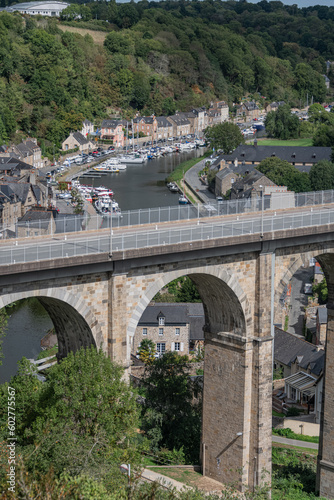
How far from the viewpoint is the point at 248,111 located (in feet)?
508

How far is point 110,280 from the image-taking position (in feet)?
76.9

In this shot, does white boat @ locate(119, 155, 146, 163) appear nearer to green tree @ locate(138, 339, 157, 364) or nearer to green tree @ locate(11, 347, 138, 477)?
green tree @ locate(138, 339, 157, 364)

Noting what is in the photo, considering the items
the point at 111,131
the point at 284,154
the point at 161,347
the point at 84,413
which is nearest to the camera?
the point at 84,413

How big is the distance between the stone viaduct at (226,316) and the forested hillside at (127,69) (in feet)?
239

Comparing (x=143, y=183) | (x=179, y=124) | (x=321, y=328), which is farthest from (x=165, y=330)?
(x=179, y=124)

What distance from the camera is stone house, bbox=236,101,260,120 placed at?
508ft

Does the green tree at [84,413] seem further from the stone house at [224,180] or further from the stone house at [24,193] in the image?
the stone house at [224,180]

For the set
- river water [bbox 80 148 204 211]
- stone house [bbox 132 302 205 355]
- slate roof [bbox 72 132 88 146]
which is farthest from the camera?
slate roof [bbox 72 132 88 146]

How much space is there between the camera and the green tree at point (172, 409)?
3166 centimetres

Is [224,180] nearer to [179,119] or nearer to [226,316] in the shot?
[179,119]

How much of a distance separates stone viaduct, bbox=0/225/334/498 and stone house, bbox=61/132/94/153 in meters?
80.2

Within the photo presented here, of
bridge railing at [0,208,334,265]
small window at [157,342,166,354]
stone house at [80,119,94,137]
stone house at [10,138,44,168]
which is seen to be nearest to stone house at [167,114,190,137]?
stone house at [80,119,94,137]

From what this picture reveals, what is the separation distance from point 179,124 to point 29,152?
43.8 metres

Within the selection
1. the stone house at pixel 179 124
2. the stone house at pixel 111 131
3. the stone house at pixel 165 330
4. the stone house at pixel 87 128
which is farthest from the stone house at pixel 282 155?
the stone house at pixel 165 330
